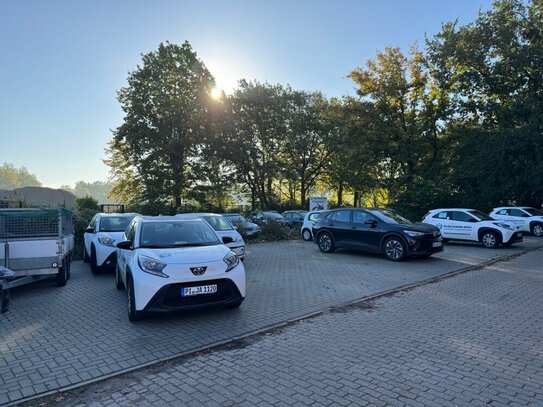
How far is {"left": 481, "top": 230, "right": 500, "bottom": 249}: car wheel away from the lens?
49.1 ft

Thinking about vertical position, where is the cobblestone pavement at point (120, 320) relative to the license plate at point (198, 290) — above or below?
below

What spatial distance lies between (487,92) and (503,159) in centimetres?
816

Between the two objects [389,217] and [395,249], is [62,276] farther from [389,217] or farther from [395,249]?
[389,217]

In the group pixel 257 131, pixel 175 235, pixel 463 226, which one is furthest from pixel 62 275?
pixel 257 131

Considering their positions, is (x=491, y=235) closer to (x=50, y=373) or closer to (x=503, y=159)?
(x=503, y=159)

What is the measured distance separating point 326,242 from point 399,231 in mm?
3096

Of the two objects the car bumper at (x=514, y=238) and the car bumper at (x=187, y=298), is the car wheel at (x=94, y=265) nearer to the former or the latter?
the car bumper at (x=187, y=298)

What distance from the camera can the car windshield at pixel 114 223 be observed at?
10.8m

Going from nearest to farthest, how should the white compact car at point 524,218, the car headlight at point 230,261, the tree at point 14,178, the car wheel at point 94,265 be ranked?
the car headlight at point 230,261 < the car wheel at point 94,265 < the white compact car at point 524,218 < the tree at point 14,178

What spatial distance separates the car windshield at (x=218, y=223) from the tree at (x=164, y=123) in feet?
65.1

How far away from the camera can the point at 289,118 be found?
38188 mm

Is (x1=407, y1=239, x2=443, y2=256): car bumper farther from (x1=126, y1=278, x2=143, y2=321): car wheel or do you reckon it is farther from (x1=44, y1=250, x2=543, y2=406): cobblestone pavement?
(x1=126, y1=278, x2=143, y2=321): car wheel

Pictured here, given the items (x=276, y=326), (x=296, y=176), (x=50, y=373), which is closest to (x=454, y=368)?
(x=276, y=326)

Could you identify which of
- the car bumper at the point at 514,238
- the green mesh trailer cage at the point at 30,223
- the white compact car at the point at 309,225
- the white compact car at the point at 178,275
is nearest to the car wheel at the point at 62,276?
the green mesh trailer cage at the point at 30,223
